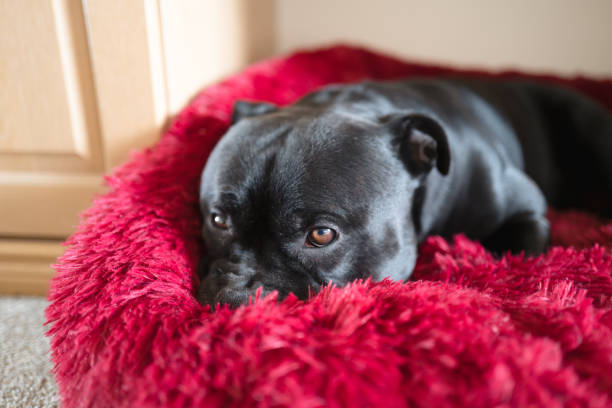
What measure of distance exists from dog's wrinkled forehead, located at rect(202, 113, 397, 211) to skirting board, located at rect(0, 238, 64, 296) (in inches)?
24.7

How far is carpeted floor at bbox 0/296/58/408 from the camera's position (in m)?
0.91

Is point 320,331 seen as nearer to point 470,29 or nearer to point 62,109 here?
point 62,109

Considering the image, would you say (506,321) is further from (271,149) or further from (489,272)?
(271,149)

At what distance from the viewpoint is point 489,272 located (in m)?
0.89

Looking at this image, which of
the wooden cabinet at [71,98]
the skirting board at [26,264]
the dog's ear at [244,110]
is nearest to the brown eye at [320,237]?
the dog's ear at [244,110]

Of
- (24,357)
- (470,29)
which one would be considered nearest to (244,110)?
(24,357)

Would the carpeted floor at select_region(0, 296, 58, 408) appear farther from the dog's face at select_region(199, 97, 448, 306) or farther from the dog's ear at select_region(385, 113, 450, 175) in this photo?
the dog's ear at select_region(385, 113, 450, 175)

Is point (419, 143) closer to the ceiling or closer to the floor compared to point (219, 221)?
closer to the ceiling

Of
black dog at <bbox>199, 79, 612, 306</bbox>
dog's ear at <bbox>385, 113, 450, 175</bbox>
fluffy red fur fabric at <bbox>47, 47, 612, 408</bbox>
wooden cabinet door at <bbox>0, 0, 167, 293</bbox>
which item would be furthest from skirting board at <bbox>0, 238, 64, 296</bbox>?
dog's ear at <bbox>385, 113, 450, 175</bbox>

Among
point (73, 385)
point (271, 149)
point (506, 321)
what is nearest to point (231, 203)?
point (271, 149)

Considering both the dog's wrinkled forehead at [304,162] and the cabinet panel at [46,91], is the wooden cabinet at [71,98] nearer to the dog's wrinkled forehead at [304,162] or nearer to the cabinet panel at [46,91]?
the cabinet panel at [46,91]

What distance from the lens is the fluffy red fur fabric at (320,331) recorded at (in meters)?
0.57

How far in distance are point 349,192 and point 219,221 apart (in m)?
0.28

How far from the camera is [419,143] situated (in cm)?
100
